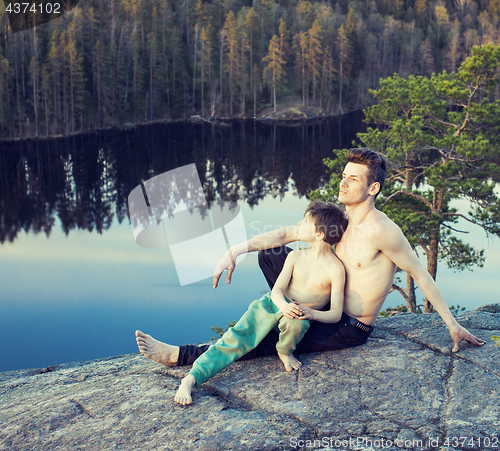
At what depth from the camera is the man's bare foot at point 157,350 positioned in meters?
3.54

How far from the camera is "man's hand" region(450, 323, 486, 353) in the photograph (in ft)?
11.5

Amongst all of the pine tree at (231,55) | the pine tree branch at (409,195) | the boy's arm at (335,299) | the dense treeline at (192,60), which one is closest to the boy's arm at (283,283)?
the boy's arm at (335,299)

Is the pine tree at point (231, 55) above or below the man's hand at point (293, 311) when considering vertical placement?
above

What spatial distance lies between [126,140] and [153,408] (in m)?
41.3

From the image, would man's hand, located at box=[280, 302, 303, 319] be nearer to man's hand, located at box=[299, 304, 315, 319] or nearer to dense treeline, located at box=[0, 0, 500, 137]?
man's hand, located at box=[299, 304, 315, 319]

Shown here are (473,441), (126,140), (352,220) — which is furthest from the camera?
(126,140)

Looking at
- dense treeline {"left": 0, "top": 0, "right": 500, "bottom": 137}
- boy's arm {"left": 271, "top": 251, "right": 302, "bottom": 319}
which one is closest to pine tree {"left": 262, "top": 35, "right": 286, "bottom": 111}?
dense treeline {"left": 0, "top": 0, "right": 500, "bottom": 137}

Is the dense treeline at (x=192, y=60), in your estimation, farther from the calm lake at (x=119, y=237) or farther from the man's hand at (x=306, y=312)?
the man's hand at (x=306, y=312)

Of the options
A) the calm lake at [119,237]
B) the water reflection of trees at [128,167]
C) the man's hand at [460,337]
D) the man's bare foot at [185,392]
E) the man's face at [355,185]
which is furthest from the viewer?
the water reflection of trees at [128,167]

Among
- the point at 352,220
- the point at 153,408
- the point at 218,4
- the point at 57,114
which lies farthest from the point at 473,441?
the point at 218,4

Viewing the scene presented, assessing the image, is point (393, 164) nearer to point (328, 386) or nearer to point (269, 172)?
point (328, 386)

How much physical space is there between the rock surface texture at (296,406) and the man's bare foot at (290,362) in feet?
0.16

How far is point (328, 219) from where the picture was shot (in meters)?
3.29

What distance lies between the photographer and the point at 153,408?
302 centimetres
